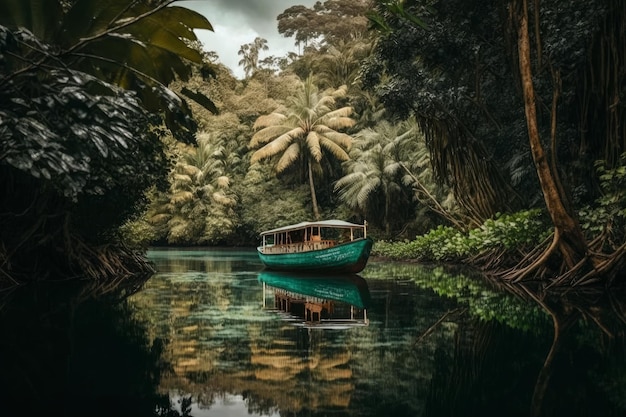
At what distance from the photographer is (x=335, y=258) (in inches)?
648

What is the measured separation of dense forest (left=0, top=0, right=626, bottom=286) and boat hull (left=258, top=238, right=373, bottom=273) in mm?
3215

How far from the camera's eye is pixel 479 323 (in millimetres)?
7117

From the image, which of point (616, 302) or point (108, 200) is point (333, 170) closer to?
point (108, 200)

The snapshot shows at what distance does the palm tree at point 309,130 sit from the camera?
34.9 meters

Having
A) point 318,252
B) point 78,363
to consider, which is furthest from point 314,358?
point 318,252

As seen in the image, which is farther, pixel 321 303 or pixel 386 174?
pixel 386 174

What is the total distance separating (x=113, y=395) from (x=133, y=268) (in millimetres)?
13780

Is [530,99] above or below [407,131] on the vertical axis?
below

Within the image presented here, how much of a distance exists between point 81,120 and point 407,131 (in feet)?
79.6

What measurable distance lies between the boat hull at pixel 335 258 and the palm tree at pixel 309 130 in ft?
57.8

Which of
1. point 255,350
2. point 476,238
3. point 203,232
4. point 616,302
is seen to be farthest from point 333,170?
point 255,350

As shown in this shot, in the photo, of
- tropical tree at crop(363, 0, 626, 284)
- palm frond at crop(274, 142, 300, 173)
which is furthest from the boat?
palm frond at crop(274, 142, 300, 173)

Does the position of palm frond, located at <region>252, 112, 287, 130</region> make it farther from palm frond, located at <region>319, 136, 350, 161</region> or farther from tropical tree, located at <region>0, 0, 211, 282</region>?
tropical tree, located at <region>0, 0, 211, 282</region>

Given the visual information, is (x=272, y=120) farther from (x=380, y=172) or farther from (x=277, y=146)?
(x=380, y=172)
